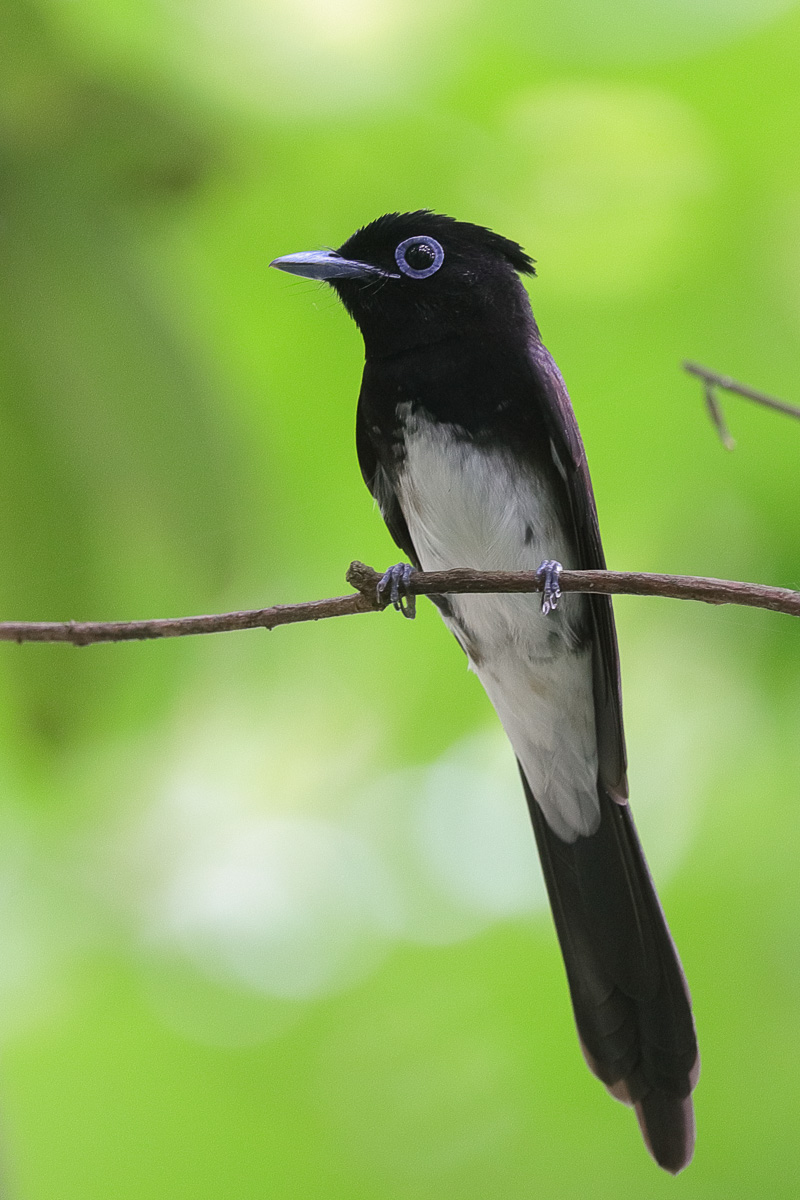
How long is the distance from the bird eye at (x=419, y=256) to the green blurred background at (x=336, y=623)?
46 mm

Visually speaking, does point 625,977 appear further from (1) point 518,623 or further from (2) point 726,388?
(2) point 726,388

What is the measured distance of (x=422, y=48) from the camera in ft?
3.93

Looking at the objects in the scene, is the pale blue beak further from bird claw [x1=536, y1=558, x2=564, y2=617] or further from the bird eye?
bird claw [x1=536, y1=558, x2=564, y2=617]

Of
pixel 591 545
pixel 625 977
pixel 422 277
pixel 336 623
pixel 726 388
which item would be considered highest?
pixel 422 277

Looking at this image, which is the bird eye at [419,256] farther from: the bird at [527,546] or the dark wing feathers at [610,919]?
the dark wing feathers at [610,919]

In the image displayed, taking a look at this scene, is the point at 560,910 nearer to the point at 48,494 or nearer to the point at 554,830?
the point at 554,830

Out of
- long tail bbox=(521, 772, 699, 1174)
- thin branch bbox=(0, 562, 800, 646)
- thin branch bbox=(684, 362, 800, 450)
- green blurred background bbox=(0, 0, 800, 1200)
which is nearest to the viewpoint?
thin branch bbox=(0, 562, 800, 646)

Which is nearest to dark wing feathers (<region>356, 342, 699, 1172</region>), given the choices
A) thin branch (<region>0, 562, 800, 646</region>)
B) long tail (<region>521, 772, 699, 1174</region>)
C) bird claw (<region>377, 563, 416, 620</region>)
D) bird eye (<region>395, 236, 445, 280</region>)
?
long tail (<region>521, 772, 699, 1174</region>)

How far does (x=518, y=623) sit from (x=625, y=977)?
405 mm

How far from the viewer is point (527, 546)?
1160mm

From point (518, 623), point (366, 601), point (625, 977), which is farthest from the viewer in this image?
point (518, 623)

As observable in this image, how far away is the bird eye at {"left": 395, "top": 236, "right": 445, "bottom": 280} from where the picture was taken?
1000 mm

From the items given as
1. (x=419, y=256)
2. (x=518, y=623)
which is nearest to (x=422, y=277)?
(x=419, y=256)

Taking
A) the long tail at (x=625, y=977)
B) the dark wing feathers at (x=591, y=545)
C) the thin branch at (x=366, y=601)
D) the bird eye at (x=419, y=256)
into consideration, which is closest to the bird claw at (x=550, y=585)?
the thin branch at (x=366, y=601)
